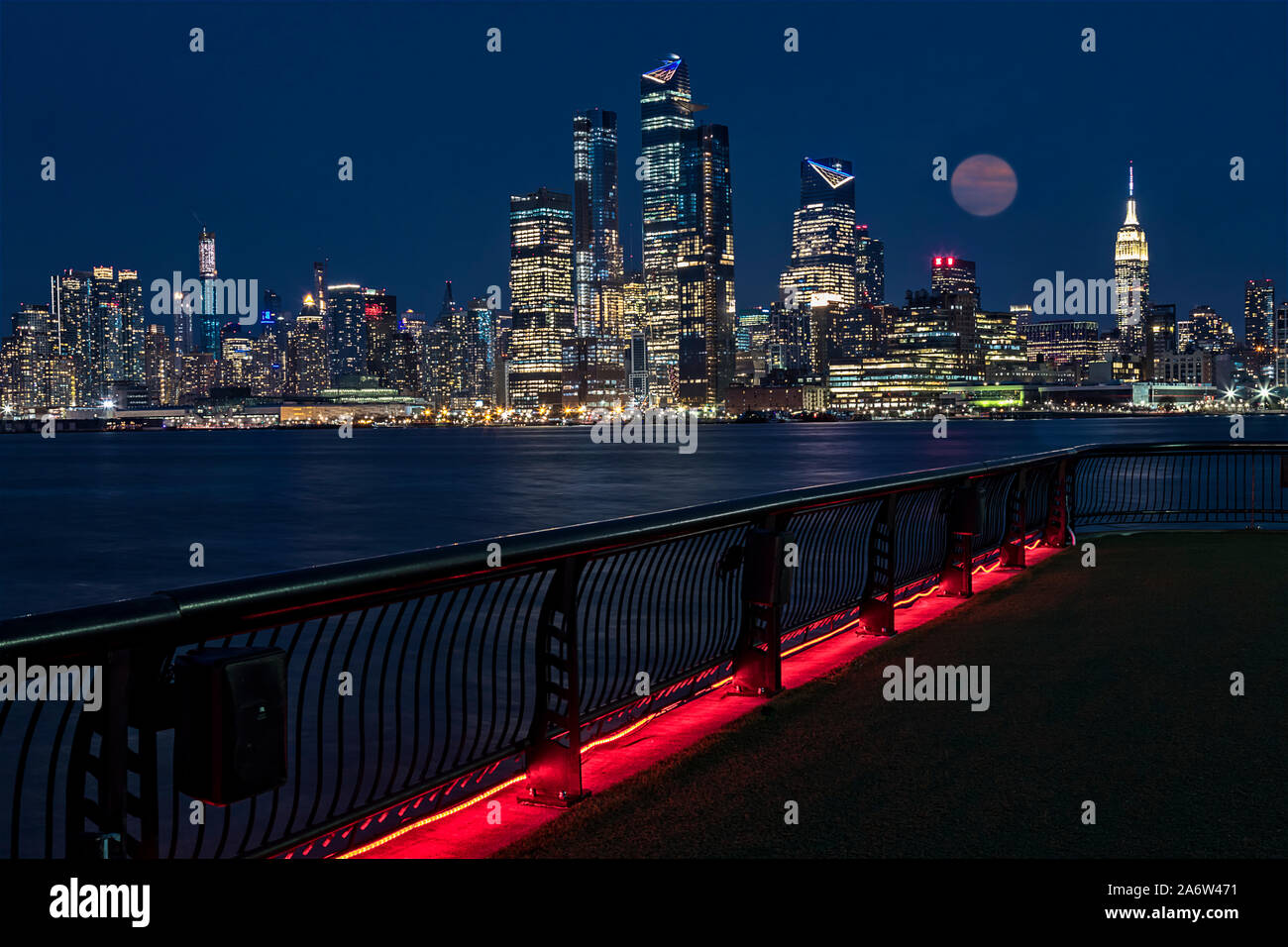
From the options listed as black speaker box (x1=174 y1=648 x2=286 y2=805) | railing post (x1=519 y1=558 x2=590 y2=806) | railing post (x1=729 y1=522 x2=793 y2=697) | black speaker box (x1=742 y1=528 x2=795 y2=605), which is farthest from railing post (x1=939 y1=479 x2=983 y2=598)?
black speaker box (x1=174 y1=648 x2=286 y2=805)

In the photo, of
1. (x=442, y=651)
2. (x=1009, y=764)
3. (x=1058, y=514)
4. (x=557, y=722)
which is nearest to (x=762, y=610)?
(x=1009, y=764)

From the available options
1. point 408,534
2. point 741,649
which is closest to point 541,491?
point 408,534

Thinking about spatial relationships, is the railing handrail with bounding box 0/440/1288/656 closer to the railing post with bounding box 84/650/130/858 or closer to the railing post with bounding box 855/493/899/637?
the railing post with bounding box 84/650/130/858

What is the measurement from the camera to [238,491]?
190ft

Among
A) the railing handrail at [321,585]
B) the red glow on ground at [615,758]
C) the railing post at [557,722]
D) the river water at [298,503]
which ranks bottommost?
the river water at [298,503]

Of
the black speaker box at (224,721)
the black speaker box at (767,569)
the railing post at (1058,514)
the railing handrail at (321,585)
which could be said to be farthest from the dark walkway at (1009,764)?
the railing post at (1058,514)

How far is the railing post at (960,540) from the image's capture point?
10.0m

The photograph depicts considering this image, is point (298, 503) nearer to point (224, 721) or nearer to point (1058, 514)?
point (1058, 514)

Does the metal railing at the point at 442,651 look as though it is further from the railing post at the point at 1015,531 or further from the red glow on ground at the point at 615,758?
the red glow on ground at the point at 615,758

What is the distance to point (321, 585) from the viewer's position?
3.65 m

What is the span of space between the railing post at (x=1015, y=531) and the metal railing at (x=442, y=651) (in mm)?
23

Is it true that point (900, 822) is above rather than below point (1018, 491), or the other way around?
below
